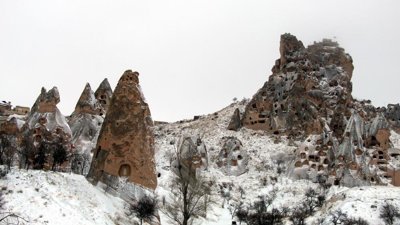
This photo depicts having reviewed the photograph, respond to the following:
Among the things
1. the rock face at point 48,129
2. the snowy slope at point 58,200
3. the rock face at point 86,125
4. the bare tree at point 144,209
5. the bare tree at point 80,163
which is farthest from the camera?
the rock face at point 86,125

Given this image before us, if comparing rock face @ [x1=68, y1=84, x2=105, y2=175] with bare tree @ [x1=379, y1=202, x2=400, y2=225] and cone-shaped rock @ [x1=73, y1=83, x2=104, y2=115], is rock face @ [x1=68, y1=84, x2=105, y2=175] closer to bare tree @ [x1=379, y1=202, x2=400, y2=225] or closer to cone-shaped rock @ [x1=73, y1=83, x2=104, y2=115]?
cone-shaped rock @ [x1=73, y1=83, x2=104, y2=115]

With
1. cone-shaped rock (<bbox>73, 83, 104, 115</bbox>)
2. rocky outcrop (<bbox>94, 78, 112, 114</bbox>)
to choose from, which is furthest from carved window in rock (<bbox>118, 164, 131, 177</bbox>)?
rocky outcrop (<bbox>94, 78, 112, 114</bbox>)

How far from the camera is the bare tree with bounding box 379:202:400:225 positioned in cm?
A: 4324

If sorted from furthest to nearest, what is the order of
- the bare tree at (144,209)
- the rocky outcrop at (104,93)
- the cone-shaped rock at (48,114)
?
the rocky outcrop at (104,93), the cone-shaped rock at (48,114), the bare tree at (144,209)

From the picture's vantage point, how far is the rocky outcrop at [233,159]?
67.1m

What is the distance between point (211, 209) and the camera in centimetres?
5119

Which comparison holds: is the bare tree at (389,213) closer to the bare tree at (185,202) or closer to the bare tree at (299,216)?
the bare tree at (299,216)

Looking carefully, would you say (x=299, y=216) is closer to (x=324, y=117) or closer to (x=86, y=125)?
(x=86, y=125)

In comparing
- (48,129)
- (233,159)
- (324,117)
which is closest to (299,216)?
(233,159)

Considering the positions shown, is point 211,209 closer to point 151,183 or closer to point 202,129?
point 151,183

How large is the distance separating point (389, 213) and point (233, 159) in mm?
26885

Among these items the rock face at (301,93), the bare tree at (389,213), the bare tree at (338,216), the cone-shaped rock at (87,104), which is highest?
the rock face at (301,93)

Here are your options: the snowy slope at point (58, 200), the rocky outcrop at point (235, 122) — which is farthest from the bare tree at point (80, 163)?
the rocky outcrop at point (235, 122)

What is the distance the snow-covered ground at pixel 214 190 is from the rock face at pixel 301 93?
3510 millimetres
